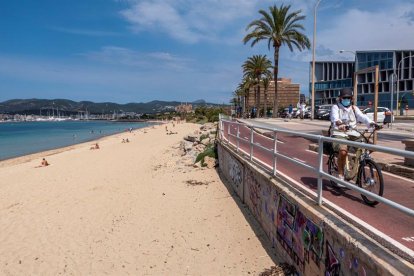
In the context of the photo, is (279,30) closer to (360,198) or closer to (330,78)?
(360,198)

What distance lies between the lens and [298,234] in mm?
5613

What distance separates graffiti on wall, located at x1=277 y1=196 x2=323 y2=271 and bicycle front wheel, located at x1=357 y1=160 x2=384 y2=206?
0.90 meters

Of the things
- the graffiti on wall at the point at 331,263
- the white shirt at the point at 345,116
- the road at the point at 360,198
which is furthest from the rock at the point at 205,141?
the graffiti on wall at the point at 331,263

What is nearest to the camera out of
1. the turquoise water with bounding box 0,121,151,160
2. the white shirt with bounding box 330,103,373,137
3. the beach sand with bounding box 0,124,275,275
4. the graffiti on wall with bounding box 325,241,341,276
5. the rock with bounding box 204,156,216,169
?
the graffiti on wall with bounding box 325,241,341,276

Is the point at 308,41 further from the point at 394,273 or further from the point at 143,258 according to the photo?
the point at 394,273

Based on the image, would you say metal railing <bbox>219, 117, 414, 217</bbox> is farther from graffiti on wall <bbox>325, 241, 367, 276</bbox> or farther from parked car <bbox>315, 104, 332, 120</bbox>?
parked car <bbox>315, 104, 332, 120</bbox>

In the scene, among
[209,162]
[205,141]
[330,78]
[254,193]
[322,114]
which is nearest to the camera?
[254,193]

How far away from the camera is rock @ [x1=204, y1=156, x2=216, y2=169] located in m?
16.8

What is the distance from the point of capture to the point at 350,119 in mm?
6898

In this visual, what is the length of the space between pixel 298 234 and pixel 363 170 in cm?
132

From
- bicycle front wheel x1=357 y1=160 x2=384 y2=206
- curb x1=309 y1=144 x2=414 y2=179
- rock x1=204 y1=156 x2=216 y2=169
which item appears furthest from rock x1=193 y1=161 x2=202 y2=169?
bicycle front wheel x1=357 y1=160 x2=384 y2=206

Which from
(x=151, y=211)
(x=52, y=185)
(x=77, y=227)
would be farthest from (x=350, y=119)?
(x=52, y=185)

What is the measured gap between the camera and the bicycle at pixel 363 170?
5.54 m

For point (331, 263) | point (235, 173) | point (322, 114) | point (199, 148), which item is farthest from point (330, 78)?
point (331, 263)
